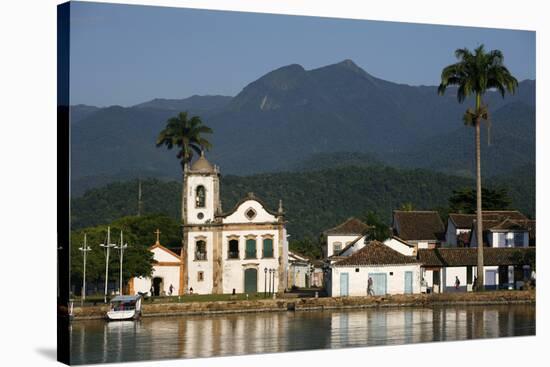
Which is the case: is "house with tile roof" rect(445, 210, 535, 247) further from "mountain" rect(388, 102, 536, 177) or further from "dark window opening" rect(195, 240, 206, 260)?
"dark window opening" rect(195, 240, 206, 260)

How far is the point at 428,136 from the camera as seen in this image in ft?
84.6

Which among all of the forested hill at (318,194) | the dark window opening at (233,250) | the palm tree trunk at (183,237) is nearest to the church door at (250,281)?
the dark window opening at (233,250)

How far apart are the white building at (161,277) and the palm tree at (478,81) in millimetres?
5414

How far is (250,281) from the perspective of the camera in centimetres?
2180

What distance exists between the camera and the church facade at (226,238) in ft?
72.4

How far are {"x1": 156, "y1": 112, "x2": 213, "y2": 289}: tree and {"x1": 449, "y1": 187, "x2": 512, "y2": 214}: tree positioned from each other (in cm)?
500

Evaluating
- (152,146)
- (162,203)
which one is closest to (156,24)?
(152,146)

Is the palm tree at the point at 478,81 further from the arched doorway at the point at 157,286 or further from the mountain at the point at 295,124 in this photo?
the arched doorway at the point at 157,286

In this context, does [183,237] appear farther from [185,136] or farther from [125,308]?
[125,308]

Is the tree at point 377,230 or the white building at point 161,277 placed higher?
the tree at point 377,230

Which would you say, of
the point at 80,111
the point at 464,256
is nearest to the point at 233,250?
the point at 464,256

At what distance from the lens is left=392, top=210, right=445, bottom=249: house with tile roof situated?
23781 mm

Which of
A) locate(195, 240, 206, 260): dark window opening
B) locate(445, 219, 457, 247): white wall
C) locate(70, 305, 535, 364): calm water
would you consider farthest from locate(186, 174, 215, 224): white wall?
locate(445, 219, 457, 247): white wall

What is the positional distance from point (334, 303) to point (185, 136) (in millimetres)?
3792
